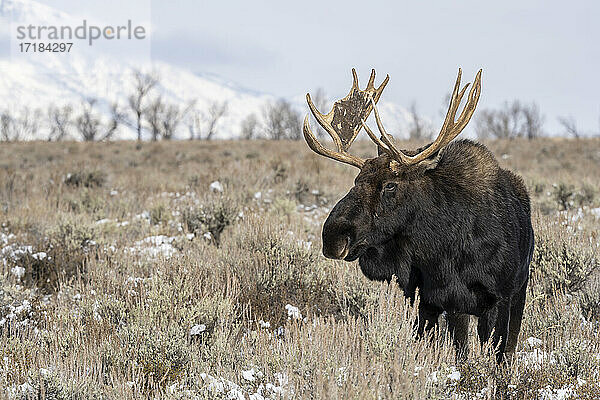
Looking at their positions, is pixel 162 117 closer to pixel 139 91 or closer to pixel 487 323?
pixel 139 91

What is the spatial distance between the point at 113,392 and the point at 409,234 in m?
1.78

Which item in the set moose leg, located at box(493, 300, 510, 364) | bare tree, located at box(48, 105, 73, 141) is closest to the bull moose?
moose leg, located at box(493, 300, 510, 364)

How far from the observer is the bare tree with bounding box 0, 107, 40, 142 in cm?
7848

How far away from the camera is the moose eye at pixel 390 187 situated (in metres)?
2.86

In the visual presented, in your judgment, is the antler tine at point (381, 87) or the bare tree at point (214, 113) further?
the bare tree at point (214, 113)

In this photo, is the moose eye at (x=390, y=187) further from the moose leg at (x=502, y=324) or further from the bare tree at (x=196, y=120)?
the bare tree at (x=196, y=120)

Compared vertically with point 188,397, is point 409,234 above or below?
above

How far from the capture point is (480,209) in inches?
115

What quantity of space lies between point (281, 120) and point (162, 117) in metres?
15.5

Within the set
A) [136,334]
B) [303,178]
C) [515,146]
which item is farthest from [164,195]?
[515,146]

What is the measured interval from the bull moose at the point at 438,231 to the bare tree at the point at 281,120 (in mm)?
60415

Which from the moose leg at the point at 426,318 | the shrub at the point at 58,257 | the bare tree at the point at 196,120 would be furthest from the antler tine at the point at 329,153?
the bare tree at the point at 196,120

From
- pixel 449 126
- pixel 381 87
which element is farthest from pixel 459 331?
pixel 381 87

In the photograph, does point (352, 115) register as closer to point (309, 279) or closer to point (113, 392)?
point (309, 279)
